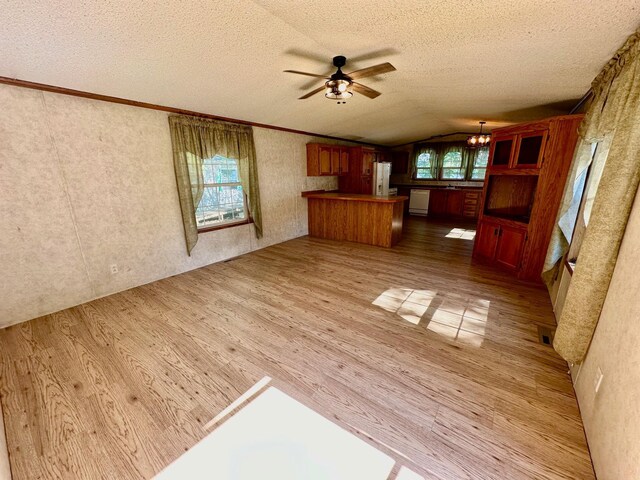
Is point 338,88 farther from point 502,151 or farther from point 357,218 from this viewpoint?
point 357,218

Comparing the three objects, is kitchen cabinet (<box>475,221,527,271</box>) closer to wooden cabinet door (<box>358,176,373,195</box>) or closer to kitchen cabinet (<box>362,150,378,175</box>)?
wooden cabinet door (<box>358,176,373,195</box>)

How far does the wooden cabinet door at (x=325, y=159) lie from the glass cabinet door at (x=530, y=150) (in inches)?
144

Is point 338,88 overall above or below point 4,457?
above

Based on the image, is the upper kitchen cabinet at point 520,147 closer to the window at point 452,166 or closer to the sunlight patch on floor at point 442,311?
the sunlight patch on floor at point 442,311

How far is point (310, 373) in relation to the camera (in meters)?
1.87

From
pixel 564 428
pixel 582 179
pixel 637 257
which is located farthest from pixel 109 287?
pixel 582 179

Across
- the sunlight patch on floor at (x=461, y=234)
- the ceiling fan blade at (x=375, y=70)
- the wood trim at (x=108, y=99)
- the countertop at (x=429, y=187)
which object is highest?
the ceiling fan blade at (x=375, y=70)

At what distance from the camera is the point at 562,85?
2.69 meters

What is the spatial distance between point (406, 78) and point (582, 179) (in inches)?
84.5

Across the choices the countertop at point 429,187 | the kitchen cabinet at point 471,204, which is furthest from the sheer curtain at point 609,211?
the countertop at point 429,187

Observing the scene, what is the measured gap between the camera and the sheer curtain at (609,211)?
4.50 ft

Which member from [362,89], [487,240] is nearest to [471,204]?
[487,240]

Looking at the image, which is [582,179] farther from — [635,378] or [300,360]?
[300,360]

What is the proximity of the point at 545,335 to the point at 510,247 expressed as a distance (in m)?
1.63
